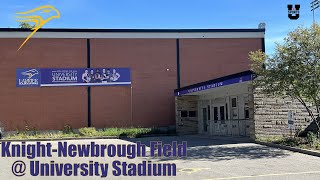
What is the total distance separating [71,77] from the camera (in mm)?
33844

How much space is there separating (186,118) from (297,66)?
16.2 metres

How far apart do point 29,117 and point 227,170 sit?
24.4 m

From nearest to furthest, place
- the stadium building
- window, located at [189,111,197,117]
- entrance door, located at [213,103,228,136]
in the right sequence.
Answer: entrance door, located at [213,103,228,136]
window, located at [189,111,197,117]
the stadium building

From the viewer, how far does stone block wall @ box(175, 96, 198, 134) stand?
106ft

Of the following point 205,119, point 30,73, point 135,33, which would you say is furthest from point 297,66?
point 30,73

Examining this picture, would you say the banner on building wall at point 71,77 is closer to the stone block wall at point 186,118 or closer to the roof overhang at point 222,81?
the stone block wall at point 186,118

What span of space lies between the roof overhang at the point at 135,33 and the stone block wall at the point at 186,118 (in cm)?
604

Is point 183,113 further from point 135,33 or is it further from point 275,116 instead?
point 275,116

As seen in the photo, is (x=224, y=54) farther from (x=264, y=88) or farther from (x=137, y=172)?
(x=137, y=172)

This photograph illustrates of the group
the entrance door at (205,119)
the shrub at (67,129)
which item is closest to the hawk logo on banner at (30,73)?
the shrub at (67,129)

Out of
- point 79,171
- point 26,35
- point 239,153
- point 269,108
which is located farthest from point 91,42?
point 79,171

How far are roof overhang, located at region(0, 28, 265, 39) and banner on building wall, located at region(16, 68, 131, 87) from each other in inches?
110

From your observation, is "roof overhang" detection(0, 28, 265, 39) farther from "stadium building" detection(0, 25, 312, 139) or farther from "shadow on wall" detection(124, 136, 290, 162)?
"shadow on wall" detection(124, 136, 290, 162)

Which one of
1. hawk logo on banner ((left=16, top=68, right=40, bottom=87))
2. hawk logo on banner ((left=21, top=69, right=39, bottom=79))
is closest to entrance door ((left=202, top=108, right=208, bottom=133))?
hawk logo on banner ((left=16, top=68, right=40, bottom=87))
